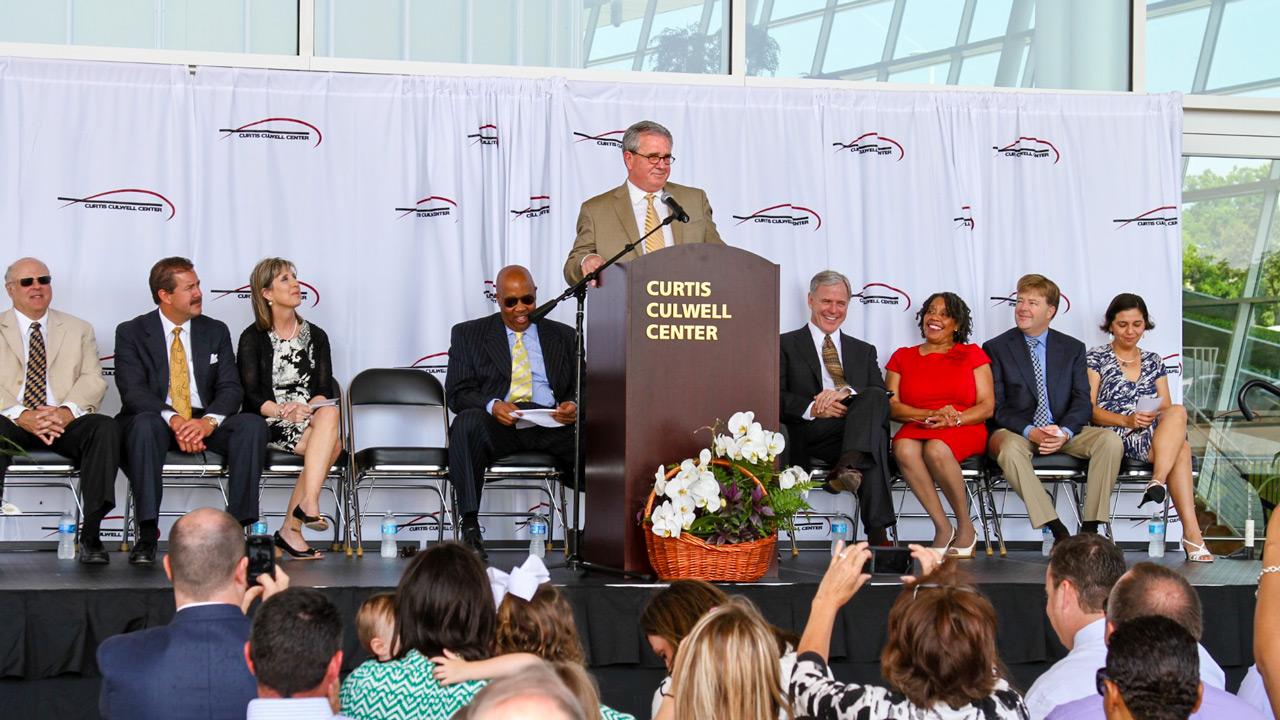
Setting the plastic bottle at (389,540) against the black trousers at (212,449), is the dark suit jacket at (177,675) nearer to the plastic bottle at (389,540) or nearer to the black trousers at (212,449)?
the black trousers at (212,449)

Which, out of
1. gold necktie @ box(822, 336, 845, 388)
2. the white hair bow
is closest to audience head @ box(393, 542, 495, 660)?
the white hair bow

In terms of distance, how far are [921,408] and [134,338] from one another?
11.7 feet

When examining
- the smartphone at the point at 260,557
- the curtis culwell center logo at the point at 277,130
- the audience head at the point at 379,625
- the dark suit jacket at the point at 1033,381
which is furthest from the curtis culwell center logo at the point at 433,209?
the audience head at the point at 379,625

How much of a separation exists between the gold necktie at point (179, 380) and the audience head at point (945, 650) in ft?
14.5

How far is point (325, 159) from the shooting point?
687 centimetres

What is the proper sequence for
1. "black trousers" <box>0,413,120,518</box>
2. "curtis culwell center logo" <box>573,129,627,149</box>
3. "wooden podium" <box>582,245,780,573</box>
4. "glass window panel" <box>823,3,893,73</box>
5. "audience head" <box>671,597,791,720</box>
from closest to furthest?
1. "audience head" <box>671,597,791,720</box>
2. "wooden podium" <box>582,245,780,573</box>
3. "black trousers" <box>0,413,120,518</box>
4. "curtis culwell center logo" <box>573,129,627,149</box>
5. "glass window panel" <box>823,3,893,73</box>

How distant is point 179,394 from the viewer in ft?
20.0

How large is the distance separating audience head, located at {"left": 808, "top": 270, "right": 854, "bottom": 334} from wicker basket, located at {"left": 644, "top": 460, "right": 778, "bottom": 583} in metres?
2.24

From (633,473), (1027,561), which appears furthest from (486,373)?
(1027,561)

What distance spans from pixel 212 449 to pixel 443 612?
360 cm

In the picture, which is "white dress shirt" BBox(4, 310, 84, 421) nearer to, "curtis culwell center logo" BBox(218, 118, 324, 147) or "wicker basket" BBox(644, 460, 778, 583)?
"curtis culwell center logo" BBox(218, 118, 324, 147)

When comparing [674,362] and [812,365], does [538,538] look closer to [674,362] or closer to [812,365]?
[812,365]

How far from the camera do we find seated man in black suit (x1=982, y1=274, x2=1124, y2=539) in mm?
6246

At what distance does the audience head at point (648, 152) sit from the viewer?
561 cm
